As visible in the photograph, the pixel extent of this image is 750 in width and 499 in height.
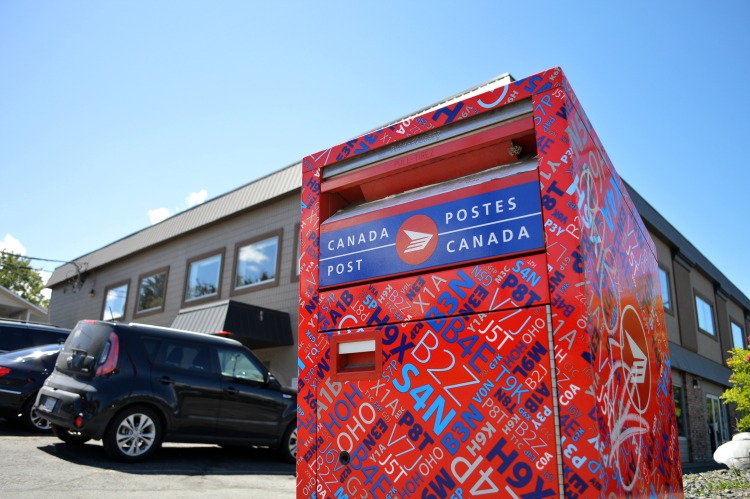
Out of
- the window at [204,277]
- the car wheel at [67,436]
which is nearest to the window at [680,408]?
the window at [204,277]

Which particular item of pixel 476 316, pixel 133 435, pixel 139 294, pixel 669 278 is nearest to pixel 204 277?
pixel 139 294

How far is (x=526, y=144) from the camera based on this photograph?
287cm

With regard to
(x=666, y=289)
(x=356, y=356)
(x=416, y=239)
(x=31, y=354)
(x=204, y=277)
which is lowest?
(x=356, y=356)

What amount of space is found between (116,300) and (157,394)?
15584 millimetres

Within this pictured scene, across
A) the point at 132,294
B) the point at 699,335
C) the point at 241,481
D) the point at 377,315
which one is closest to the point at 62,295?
the point at 132,294

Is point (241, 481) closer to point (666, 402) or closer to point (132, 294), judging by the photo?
point (666, 402)

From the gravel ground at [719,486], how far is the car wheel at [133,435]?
6.27 metres

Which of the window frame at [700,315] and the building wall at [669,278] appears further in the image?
the window frame at [700,315]

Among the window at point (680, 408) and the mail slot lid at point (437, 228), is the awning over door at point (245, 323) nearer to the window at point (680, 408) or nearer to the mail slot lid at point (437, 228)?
the mail slot lid at point (437, 228)

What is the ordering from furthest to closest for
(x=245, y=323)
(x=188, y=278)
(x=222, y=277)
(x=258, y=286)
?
(x=188, y=278) → (x=222, y=277) → (x=258, y=286) → (x=245, y=323)

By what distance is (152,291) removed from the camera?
19.9 metres

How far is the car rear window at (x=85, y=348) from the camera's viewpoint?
24.2ft

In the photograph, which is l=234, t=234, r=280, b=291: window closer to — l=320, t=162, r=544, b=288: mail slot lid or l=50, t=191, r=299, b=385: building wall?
l=50, t=191, r=299, b=385: building wall

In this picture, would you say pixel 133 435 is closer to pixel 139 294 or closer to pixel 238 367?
pixel 238 367
